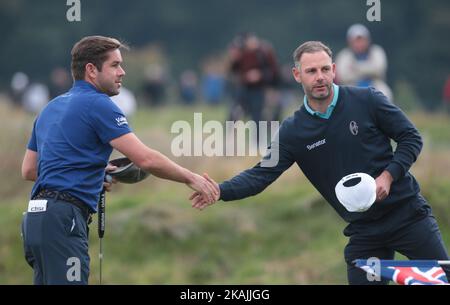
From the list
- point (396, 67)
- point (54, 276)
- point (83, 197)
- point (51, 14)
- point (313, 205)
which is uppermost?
point (51, 14)

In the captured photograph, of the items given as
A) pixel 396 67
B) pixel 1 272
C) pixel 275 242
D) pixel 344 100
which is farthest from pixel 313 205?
pixel 396 67

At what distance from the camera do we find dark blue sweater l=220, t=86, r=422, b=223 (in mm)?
8070

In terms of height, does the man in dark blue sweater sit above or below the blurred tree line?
below

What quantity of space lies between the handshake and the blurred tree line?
44.6 meters

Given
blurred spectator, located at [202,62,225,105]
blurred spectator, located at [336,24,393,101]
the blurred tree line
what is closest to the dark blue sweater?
blurred spectator, located at [336,24,393,101]

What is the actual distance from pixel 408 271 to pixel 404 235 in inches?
48.8

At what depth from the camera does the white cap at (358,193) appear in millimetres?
7590

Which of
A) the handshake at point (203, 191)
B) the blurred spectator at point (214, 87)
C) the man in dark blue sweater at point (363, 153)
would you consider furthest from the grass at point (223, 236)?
the blurred spectator at point (214, 87)

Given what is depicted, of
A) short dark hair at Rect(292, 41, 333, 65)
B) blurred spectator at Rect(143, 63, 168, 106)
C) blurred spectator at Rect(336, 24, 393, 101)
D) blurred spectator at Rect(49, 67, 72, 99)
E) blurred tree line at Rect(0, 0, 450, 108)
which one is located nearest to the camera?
short dark hair at Rect(292, 41, 333, 65)

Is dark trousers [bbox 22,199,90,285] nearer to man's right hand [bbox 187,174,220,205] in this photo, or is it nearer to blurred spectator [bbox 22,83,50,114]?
man's right hand [bbox 187,174,220,205]

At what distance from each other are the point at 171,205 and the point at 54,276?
8653 millimetres

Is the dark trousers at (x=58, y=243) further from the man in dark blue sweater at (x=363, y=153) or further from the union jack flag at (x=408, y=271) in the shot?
the union jack flag at (x=408, y=271)

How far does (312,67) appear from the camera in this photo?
8.18m

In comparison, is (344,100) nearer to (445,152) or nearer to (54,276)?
(54,276)
